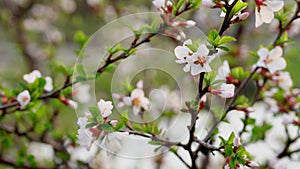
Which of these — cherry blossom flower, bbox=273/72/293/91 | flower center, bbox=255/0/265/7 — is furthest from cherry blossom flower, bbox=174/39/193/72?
cherry blossom flower, bbox=273/72/293/91

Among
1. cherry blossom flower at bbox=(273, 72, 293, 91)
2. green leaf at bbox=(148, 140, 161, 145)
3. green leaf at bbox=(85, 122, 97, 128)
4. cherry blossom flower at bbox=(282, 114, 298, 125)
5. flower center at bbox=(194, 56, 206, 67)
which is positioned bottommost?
cherry blossom flower at bbox=(282, 114, 298, 125)

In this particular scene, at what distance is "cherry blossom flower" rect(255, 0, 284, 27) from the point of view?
0.54 m

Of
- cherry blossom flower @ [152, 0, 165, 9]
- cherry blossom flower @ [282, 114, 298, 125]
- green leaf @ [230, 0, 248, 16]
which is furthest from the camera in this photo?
cherry blossom flower @ [282, 114, 298, 125]

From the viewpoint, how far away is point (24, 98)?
716mm

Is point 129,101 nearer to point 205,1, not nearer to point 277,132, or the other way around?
point 205,1

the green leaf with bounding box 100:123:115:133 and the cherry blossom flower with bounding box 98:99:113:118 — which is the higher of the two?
the cherry blossom flower with bounding box 98:99:113:118

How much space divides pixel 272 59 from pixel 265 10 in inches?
7.4

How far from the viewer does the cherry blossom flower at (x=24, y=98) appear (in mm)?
711

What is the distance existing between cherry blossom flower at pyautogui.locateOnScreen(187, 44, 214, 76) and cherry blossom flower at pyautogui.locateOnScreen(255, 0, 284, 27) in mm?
84

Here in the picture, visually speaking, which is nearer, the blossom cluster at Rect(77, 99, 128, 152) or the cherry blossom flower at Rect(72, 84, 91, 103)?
the blossom cluster at Rect(77, 99, 128, 152)

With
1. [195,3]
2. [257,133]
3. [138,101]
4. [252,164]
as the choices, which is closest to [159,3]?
[195,3]

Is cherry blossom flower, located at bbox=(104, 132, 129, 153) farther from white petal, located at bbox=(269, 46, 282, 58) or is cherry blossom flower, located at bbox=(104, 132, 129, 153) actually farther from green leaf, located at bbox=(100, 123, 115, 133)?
white petal, located at bbox=(269, 46, 282, 58)

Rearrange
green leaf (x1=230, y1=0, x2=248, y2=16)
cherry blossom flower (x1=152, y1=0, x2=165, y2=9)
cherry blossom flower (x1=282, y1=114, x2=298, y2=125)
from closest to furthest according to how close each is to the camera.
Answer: green leaf (x1=230, y1=0, x2=248, y2=16) < cherry blossom flower (x1=152, y1=0, x2=165, y2=9) < cherry blossom flower (x1=282, y1=114, x2=298, y2=125)

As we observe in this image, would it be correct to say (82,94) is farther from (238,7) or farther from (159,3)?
(238,7)
